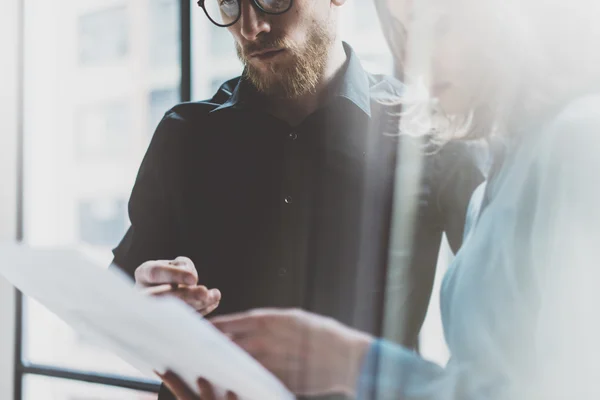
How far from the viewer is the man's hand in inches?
24.2

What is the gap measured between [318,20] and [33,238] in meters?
0.64

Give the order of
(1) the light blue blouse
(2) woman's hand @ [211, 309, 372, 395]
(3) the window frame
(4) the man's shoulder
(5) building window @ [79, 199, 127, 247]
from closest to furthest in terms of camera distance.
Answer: (1) the light blue blouse, (2) woman's hand @ [211, 309, 372, 395], (4) the man's shoulder, (5) building window @ [79, 199, 127, 247], (3) the window frame

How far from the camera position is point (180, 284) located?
628mm

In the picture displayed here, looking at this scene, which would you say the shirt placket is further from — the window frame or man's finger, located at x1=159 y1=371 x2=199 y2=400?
the window frame

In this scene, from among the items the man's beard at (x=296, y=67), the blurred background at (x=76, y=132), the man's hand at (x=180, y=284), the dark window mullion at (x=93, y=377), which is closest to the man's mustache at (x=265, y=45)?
the man's beard at (x=296, y=67)

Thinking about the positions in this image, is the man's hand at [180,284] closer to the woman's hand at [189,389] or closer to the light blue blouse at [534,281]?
the woman's hand at [189,389]

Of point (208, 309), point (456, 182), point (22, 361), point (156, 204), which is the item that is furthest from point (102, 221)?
point (456, 182)

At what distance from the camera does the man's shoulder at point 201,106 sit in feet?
2.12

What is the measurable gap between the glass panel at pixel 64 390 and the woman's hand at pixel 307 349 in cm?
43

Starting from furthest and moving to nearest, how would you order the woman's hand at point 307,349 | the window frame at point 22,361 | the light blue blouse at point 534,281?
1. the window frame at point 22,361
2. the woman's hand at point 307,349
3. the light blue blouse at point 534,281

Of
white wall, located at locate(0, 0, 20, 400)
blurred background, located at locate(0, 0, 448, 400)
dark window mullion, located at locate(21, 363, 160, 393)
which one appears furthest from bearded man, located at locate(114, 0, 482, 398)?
white wall, located at locate(0, 0, 20, 400)

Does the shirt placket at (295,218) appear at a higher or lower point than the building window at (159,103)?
lower

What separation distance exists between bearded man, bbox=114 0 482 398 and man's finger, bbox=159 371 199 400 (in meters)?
0.08

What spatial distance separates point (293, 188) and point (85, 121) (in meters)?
0.48
